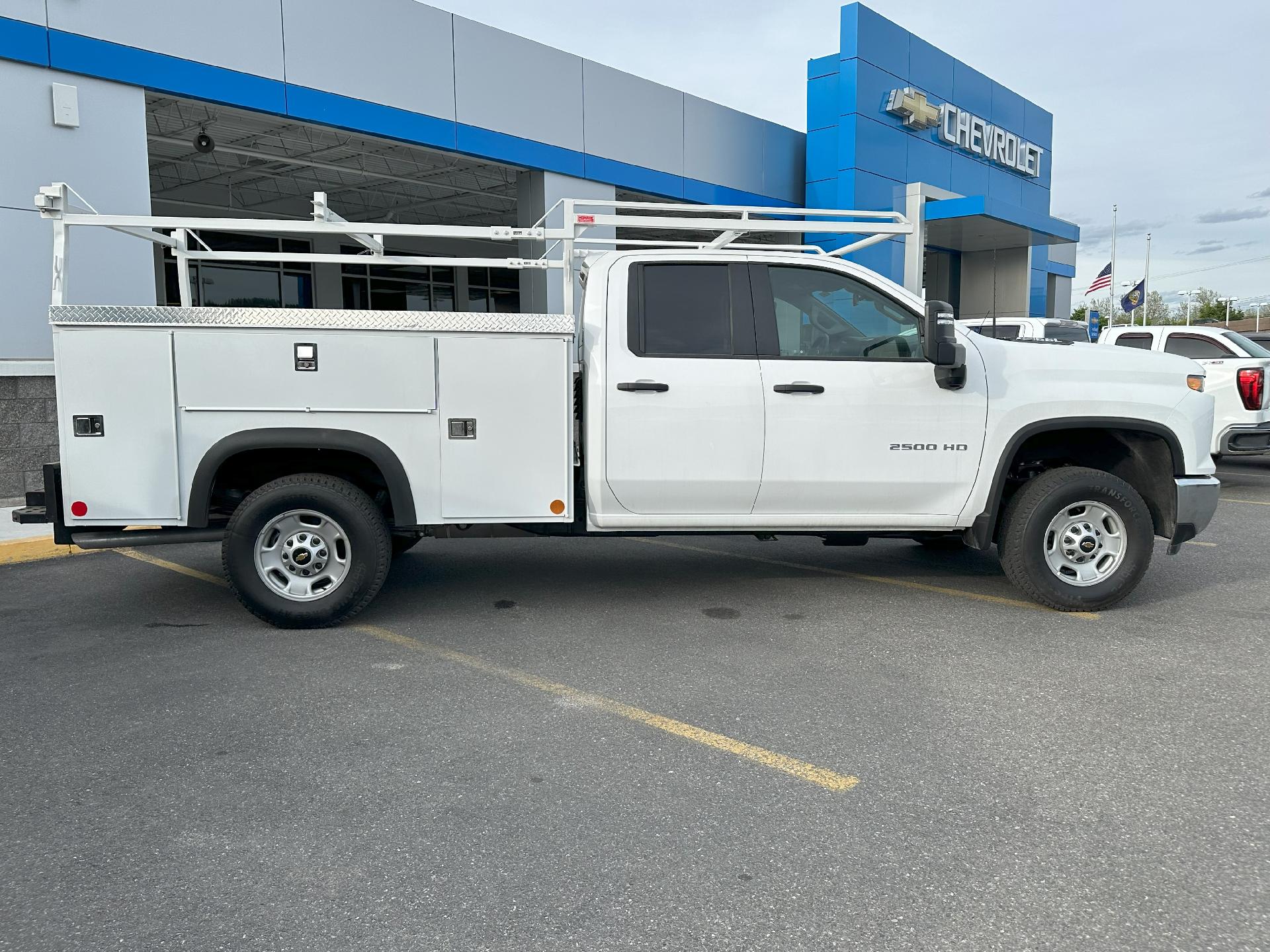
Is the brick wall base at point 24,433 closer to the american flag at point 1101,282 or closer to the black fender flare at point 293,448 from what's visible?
the black fender flare at point 293,448

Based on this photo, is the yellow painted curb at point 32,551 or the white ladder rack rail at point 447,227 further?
the yellow painted curb at point 32,551

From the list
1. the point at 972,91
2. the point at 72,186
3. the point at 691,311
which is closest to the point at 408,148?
the point at 72,186

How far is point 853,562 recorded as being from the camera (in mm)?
7410

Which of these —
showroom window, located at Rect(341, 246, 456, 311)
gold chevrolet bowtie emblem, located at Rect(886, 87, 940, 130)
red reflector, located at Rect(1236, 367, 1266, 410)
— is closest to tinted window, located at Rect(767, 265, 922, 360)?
red reflector, located at Rect(1236, 367, 1266, 410)

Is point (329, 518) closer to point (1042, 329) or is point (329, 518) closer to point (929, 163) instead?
point (1042, 329)

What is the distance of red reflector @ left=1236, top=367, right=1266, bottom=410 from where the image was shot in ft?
35.3

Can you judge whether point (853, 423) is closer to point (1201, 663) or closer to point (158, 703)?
point (1201, 663)

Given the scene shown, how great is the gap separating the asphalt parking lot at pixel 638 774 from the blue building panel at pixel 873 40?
1702 centimetres

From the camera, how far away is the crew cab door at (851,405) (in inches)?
222

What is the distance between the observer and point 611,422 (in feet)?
18.2

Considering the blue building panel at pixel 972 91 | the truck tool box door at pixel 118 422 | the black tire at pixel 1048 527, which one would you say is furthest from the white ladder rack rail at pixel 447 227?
the blue building panel at pixel 972 91

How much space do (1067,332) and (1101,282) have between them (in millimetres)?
16822

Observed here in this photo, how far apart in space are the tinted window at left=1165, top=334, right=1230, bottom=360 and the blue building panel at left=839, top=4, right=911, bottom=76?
36.9 feet

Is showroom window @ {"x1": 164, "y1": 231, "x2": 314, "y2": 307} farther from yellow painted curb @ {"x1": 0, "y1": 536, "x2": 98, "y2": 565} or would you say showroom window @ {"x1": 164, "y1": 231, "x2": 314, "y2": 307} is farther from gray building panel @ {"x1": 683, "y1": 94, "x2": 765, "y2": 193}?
yellow painted curb @ {"x1": 0, "y1": 536, "x2": 98, "y2": 565}
